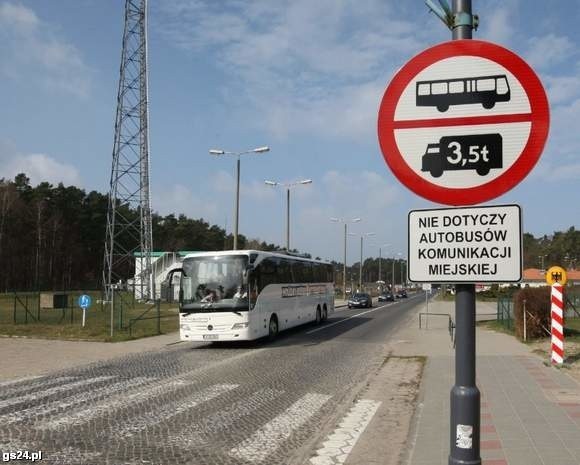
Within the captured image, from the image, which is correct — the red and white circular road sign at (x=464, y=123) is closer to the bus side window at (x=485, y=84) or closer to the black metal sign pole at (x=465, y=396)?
the bus side window at (x=485, y=84)

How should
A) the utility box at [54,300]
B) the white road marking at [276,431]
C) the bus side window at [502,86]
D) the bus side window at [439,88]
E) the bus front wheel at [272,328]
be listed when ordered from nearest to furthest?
the bus side window at [502,86]
the bus side window at [439,88]
the white road marking at [276,431]
the bus front wheel at [272,328]
the utility box at [54,300]

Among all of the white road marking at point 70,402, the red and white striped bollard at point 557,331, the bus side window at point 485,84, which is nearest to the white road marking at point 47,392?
the white road marking at point 70,402

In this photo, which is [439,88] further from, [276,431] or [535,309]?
[535,309]

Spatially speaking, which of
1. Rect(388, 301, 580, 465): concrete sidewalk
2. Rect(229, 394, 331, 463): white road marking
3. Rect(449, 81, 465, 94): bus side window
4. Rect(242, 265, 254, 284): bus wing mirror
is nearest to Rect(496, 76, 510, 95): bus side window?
Rect(449, 81, 465, 94): bus side window

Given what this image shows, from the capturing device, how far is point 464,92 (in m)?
2.93

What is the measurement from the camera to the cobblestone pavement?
267 inches

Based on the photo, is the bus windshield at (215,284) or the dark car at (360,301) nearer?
the bus windshield at (215,284)

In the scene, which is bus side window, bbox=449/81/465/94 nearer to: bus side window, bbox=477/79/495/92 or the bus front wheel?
bus side window, bbox=477/79/495/92

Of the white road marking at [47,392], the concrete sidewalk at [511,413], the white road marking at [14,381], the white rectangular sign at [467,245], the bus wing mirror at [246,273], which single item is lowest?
the white road marking at [14,381]

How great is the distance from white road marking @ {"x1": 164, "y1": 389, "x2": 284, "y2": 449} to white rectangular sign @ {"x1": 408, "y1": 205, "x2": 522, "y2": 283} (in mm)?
4938

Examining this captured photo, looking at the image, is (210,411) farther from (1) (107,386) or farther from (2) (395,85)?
(2) (395,85)

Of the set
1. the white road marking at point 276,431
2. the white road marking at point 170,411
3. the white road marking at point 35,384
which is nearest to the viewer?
the white road marking at point 276,431

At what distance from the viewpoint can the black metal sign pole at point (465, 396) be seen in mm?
2771

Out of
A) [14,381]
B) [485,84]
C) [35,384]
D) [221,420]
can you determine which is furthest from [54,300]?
[485,84]
